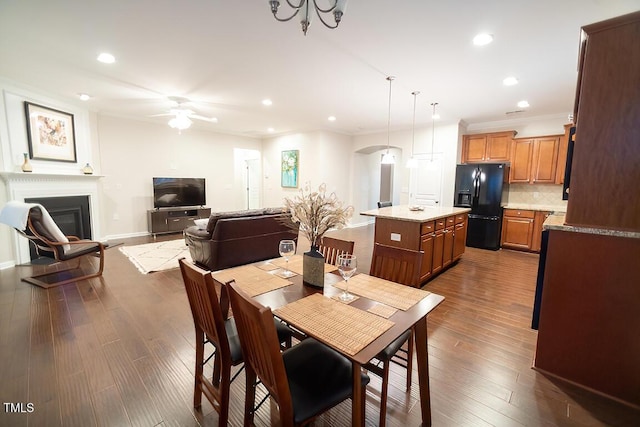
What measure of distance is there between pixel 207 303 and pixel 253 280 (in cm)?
40

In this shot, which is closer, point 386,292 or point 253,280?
point 386,292

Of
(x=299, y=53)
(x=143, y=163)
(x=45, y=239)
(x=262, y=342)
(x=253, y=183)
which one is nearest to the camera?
(x=262, y=342)

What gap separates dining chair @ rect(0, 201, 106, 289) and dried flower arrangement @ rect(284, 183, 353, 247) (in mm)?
3428

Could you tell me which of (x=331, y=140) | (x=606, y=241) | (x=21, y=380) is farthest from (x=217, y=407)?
(x=331, y=140)

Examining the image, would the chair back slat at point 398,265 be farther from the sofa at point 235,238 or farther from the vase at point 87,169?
the vase at point 87,169

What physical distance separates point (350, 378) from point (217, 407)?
0.80m

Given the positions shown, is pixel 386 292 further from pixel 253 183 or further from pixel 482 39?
pixel 253 183

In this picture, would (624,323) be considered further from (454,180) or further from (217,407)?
(454,180)

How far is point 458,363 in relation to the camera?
2090 mm

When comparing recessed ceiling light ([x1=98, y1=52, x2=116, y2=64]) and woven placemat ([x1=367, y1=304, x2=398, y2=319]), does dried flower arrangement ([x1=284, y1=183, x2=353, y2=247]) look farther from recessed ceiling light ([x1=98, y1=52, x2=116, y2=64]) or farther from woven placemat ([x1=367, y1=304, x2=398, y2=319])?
recessed ceiling light ([x1=98, y1=52, x2=116, y2=64])

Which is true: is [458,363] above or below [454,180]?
below

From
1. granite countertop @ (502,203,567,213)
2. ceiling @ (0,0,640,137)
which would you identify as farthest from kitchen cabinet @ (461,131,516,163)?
granite countertop @ (502,203,567,213)

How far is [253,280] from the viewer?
5.71 ft

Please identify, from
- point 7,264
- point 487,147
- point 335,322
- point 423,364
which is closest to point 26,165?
point 7,264
